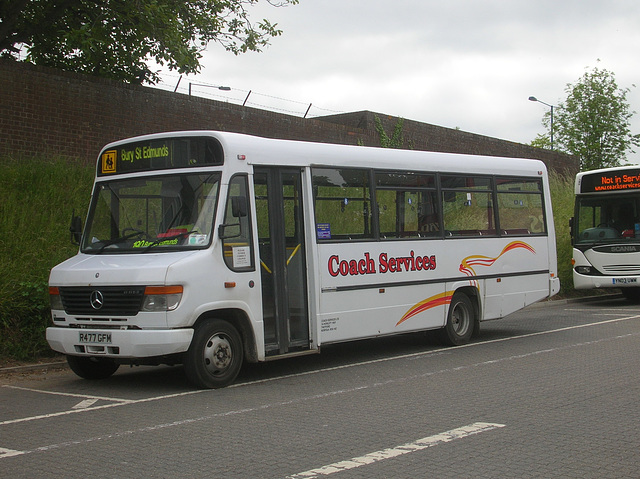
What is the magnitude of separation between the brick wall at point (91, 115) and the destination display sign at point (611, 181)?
7.54 metres

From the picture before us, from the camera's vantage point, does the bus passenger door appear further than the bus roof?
Yes

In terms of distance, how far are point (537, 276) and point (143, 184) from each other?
7.40 meters

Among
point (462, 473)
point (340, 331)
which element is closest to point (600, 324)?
point (340, 331)

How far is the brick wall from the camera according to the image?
1622 cm

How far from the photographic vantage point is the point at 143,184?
392 inches

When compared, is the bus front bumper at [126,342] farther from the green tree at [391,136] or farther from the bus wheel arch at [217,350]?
the green tree at [391,136]

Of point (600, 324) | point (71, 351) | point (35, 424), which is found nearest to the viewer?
point (35, 424)

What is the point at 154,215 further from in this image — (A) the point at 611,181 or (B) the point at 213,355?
(A) the point at 611,181

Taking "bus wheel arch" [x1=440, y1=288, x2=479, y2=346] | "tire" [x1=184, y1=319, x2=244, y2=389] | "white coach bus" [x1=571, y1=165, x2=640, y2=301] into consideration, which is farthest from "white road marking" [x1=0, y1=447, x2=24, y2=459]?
"white coach bus" [x1=571, y1=165, x2=640, y2=301]

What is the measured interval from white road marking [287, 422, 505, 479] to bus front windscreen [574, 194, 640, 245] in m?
14.2

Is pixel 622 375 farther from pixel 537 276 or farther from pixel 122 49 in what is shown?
pixel 122 49

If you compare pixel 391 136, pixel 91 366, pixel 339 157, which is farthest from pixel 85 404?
pixel 391 136

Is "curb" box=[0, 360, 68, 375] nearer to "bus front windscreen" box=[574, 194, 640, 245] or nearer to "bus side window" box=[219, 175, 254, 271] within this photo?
"bus side window" box=[219, 175, 254, 271]

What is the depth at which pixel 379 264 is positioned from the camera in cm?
1141
